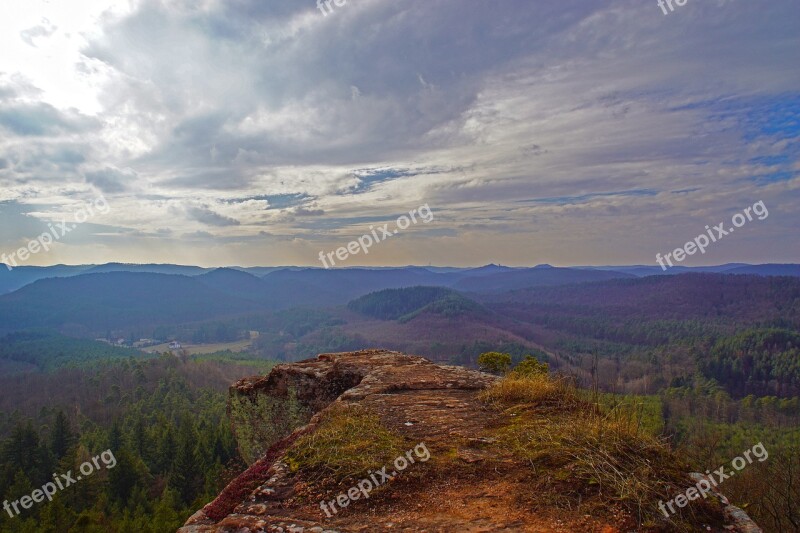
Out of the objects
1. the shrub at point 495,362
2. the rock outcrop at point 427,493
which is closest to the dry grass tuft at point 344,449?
the rock outcrop at point 427,493

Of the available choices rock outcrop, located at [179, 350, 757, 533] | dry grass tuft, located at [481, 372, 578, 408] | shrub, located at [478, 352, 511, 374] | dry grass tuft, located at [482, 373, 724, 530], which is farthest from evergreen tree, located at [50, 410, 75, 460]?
dry grass tuft, located at [482, 373, 724, 530]

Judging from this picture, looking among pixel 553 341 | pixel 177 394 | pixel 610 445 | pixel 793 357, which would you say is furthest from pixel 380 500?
pixel 553 341

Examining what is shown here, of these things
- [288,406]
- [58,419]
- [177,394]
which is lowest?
[177,394]

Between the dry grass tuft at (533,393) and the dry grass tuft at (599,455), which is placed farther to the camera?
the dry grass tuft at (533,393)

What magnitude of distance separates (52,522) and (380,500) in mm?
44304

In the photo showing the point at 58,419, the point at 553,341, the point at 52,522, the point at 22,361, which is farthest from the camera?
the point at 553,341

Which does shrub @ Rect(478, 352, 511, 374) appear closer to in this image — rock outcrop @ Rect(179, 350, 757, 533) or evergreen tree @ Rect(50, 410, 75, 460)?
rock outcrop @ Rect(179, 350, 757, 533)

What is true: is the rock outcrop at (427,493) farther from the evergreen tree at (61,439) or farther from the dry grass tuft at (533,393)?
the evergreen tree at (61,439)

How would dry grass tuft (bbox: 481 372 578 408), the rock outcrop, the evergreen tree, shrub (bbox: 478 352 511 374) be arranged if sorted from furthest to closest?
the evergreen tree, shrub (bbox: 478 352 511 374), dry grass tuft (bbox: 481 372 578 408), the rock outcrop

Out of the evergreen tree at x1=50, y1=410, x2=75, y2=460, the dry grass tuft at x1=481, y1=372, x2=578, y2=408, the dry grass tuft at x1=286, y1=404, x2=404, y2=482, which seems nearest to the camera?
the dry grass tuft at x1=286, y1=404, x2=404, y2=482

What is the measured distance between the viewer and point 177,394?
10556cm

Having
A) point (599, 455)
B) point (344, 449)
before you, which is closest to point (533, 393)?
point (599, 455)

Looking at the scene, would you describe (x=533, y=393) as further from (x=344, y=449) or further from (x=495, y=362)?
(x=495, y=362)

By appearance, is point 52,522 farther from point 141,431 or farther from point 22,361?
point 22,361
